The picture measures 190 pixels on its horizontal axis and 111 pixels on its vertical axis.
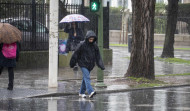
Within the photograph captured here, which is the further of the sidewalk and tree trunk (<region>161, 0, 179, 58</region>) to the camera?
tree trunk (<region>161, 0, 179, 58</region>)

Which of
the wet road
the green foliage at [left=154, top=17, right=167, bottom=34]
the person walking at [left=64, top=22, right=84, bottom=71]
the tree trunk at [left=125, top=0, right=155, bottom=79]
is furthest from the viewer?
the green foliage at [left=154, top=17, right=167, bottom=34]

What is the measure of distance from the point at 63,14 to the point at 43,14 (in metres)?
1.12

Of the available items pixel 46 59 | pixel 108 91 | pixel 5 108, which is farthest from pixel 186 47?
pixel 5 108

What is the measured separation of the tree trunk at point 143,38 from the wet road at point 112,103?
8.02 ft

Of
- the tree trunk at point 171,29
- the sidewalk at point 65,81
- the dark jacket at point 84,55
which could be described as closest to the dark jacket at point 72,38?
the sidewalk at point 65,81

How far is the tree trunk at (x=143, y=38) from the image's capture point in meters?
16.1

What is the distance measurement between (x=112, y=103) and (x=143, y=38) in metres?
4.77

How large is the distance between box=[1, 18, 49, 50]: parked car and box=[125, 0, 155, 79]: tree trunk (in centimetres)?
507

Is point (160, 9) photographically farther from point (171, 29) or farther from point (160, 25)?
point (171, 29)

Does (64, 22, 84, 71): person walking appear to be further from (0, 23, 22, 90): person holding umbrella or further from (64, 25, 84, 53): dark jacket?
(0, 23, 22, 90): person holding umbrella

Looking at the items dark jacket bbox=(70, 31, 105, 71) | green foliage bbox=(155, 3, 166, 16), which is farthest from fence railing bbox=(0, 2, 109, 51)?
green foliage bbox=(155, 3, 166, 16)

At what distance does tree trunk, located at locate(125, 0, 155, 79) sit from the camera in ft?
52.7

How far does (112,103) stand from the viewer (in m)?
11.8

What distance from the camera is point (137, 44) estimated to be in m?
16.3
